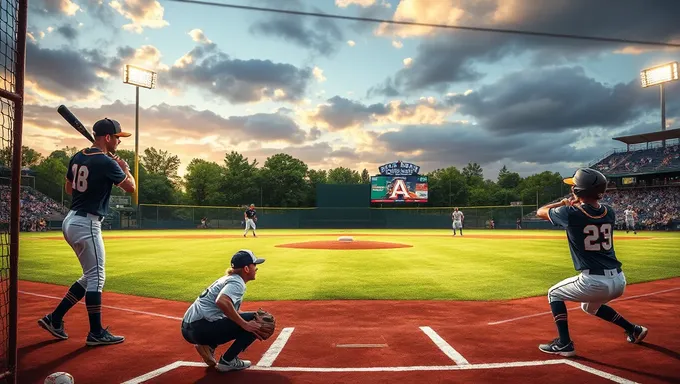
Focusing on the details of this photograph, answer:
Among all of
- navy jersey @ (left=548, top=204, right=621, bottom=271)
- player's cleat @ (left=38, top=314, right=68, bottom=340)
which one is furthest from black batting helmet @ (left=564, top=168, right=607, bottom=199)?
player's cleat @ (left=38, top=314, right=68, bottom=340)

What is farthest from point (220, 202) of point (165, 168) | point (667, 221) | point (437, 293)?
point (437, 293)

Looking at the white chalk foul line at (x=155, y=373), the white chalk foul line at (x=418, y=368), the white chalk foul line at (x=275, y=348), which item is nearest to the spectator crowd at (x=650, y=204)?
the white chalk foul line at (x=418, y=368)

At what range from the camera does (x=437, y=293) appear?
8961 mm

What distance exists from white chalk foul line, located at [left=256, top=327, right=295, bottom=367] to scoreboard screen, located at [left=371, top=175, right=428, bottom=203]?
4589 centimetres

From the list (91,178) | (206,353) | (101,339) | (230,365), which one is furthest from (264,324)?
(91,178)

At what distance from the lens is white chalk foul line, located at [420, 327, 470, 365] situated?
4742mm

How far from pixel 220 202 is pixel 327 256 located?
80.0m

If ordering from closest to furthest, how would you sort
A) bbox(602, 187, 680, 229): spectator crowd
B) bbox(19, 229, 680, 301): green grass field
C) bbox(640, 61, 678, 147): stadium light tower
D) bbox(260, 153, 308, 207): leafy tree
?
1. bbox(19, 229, 680, 301): green grass field
2. bbox(602, 187, 680, 229): spectator crowd
3. bbox(640, 61, 678, 147): stadium light tower
4. bbox(260, 153, 308, 207): leafy tree

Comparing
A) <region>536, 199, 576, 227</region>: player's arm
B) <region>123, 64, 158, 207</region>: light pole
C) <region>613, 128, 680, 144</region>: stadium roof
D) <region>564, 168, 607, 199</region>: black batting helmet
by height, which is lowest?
<region>536, 199, 576, 227</region>: player's arm

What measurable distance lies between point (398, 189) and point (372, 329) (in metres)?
46.1

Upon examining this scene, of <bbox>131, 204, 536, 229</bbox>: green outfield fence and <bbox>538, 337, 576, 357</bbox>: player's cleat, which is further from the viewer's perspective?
<bbox>131, 204, 536, 229</bbox>: green outfield fence

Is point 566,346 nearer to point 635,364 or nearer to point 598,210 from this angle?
point 635,364

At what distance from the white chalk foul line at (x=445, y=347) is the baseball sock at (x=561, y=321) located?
1.22m

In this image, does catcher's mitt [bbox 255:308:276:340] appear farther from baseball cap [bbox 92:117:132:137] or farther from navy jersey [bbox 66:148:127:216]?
baseball cap [bbox 92:117:132:137]
